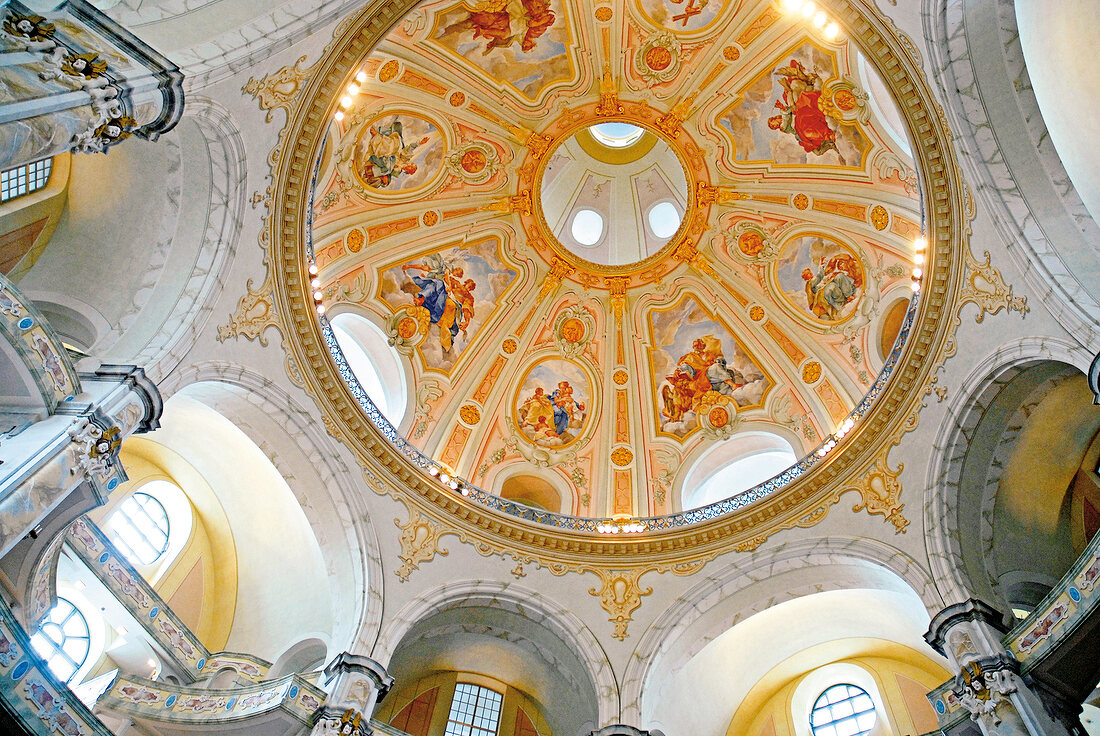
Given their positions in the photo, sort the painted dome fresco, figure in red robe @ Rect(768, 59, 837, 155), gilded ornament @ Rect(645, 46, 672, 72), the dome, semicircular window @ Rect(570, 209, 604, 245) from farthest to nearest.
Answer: semicircular window @ Rect(570, 209, 604, 245) < gilded ornament @ Rect(645, 46, 672, 72) < figure in red robe @ Rect(768, 59, 837, 155) < the painted dome fresco < the dome

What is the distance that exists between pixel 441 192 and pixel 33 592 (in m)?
11.5

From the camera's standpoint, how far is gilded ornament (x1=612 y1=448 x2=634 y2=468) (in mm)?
18047

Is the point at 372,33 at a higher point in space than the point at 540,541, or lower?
higher

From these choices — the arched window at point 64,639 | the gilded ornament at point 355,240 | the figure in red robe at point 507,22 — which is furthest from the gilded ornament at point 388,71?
the arched window at point 64,639

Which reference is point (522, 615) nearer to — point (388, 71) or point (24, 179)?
point (24, 179)

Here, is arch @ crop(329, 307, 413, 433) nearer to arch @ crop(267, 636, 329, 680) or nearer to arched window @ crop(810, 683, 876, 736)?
arch @ crop(267, 636, 329, 680)

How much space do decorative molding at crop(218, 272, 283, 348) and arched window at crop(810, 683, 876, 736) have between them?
11450 mm

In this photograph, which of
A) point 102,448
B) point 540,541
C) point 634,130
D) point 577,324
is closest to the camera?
point 102,448

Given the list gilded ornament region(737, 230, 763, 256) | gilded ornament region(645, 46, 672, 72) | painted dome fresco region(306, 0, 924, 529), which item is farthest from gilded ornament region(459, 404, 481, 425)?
gilded ornament region(645, 46, 672, 72)

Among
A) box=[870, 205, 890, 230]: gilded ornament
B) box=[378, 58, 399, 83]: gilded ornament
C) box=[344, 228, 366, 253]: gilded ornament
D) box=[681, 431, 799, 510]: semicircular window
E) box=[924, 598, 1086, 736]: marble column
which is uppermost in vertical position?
box=[378, 58, 399, 83]: gilded ornament

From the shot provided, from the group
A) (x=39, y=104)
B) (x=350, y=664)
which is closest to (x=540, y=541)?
(x=350, y=664)

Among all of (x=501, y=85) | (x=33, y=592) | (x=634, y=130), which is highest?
(x=634, y=130)

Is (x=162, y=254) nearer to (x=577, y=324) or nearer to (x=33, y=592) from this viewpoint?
(x=33, y=592)

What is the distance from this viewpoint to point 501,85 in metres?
17.9
